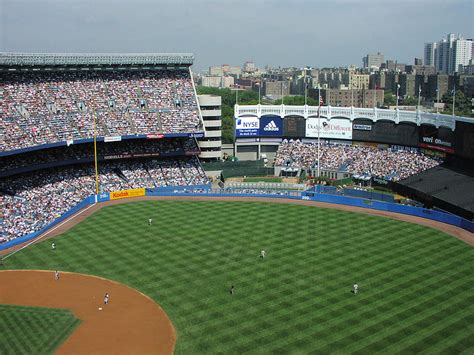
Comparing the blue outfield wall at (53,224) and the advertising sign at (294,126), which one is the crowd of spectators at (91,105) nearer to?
the blue outfield wall at (53,224)

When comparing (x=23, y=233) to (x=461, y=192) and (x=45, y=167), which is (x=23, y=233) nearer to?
(x=45, y=167)

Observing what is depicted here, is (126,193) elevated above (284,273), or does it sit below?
above

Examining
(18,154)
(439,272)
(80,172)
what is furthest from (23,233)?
(439,272)

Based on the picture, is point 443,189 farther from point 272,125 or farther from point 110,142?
point 110,142

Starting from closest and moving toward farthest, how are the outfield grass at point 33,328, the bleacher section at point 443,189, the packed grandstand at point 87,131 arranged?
1. the outfield grass at point 33,328
2. the bleacher section at point 443,189
3. the packed grandstand at point 87,131

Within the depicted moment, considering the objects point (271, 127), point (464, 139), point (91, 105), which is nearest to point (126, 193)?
point (91, 105)

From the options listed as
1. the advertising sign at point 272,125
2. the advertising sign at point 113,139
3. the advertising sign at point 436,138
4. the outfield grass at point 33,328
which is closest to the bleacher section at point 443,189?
the advertising sign at point 436,138
